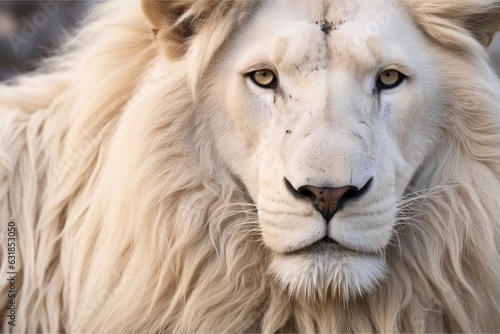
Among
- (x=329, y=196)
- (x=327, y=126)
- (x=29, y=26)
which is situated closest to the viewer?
(x=329, y=196)

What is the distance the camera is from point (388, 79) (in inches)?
116

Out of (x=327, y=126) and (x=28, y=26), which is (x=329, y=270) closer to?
(x=327, y=126)

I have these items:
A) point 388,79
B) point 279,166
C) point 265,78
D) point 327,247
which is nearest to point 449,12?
point 388,79

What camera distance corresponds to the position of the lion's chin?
2.67 meters

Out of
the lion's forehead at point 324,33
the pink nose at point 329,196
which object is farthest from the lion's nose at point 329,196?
the lion's forehead at point 324,33

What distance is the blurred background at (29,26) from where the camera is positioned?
26.2 ft

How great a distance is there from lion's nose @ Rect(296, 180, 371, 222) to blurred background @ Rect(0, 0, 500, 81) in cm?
Result: 565

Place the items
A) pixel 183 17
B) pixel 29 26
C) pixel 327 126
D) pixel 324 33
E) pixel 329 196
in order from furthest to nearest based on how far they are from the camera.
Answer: pixel 29 26
pixel 183 17
pixel 324 33
pixel 327 126
pixel 329 196

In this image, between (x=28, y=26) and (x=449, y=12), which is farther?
(x=28, y=26)

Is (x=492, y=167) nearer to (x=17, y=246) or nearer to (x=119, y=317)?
(x=119, y=317)

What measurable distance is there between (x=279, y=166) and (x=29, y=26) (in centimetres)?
566

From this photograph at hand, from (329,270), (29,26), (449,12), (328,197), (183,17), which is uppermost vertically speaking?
(29,26)

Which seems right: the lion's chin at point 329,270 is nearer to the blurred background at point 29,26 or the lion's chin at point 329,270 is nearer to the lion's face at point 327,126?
the lion's face at point 327,126

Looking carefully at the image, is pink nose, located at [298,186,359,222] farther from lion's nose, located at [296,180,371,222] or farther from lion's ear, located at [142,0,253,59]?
lion's ear, located at [142,0,253,59]
